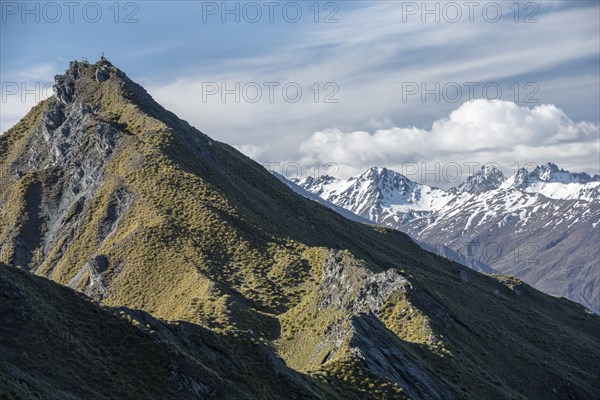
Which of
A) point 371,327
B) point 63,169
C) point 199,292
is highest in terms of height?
point 63,169

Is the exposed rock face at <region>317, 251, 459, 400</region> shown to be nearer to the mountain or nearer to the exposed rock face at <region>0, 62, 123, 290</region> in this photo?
the mountain

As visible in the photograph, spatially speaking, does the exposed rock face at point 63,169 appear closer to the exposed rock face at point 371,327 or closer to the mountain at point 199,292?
the mountain at point 199,292

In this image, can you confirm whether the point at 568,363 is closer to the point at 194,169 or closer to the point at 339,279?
the point at 339,279

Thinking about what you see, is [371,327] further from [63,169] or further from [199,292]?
[63,169]

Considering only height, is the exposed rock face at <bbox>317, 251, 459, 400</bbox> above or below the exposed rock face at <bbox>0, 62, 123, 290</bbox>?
below

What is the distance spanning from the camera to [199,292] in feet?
299

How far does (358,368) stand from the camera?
216ft

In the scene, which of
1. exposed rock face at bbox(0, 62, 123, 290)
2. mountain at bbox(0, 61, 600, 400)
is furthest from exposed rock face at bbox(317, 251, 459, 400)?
exposed rock face at bbox(0, 62, 123, 290)

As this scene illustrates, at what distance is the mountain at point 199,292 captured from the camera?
4919 centimetres

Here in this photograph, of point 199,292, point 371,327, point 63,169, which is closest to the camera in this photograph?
point 371,327

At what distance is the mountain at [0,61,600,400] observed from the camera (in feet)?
161

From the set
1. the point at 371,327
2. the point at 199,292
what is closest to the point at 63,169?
the point at 199,292

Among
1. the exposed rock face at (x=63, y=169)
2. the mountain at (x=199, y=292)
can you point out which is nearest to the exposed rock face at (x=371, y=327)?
the mountain at (x=199, y=292)

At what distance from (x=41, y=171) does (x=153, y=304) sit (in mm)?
54452
